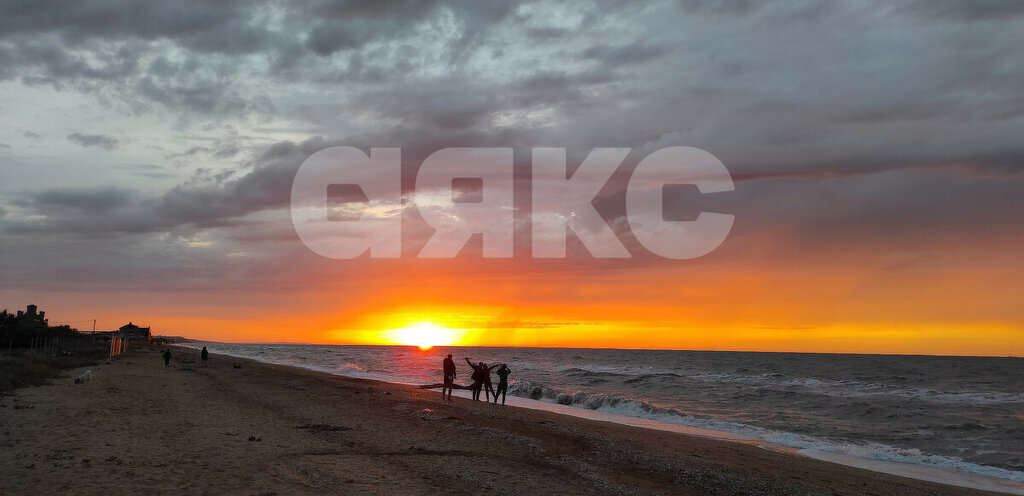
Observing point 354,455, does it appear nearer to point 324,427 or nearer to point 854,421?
point 324,427

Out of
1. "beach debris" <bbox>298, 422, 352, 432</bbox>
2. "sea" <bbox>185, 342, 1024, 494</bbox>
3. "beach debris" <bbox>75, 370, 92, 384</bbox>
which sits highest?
"beach debris" <bbox>75, 370, 92, 384</bbox>

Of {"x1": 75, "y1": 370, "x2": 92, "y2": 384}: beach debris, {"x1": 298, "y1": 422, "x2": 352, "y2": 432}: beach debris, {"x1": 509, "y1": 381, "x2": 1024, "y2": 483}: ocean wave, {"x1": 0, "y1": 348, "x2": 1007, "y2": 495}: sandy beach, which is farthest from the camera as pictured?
{"x1": 75, "y1": 370, "x2": 92, "y2": 384}: beach debris

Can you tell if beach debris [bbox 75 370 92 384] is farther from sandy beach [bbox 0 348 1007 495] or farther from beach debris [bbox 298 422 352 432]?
beach debris [bbox 298 422 352 432]

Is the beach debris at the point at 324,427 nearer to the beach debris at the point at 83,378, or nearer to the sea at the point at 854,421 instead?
the sea at the point at 854,421

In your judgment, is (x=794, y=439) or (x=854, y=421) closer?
(x=794, y=439)

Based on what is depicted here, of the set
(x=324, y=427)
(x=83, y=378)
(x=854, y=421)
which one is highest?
(x=83, y=378)

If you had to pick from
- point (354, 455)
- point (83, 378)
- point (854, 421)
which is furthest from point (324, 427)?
point (854, 421)

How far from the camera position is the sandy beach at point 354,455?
37.1ft

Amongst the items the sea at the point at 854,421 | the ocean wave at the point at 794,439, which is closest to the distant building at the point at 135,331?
the sea at the point at 854,421

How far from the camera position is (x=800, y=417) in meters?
33.6

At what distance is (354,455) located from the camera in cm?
1434

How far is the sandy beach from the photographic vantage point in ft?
37.1

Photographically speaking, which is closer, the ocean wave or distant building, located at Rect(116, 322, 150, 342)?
the ocean wave

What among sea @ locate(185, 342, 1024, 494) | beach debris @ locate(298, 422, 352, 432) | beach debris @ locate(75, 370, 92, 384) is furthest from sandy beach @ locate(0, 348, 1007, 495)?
beach debris @ locate(75, 370, 92, 384)
